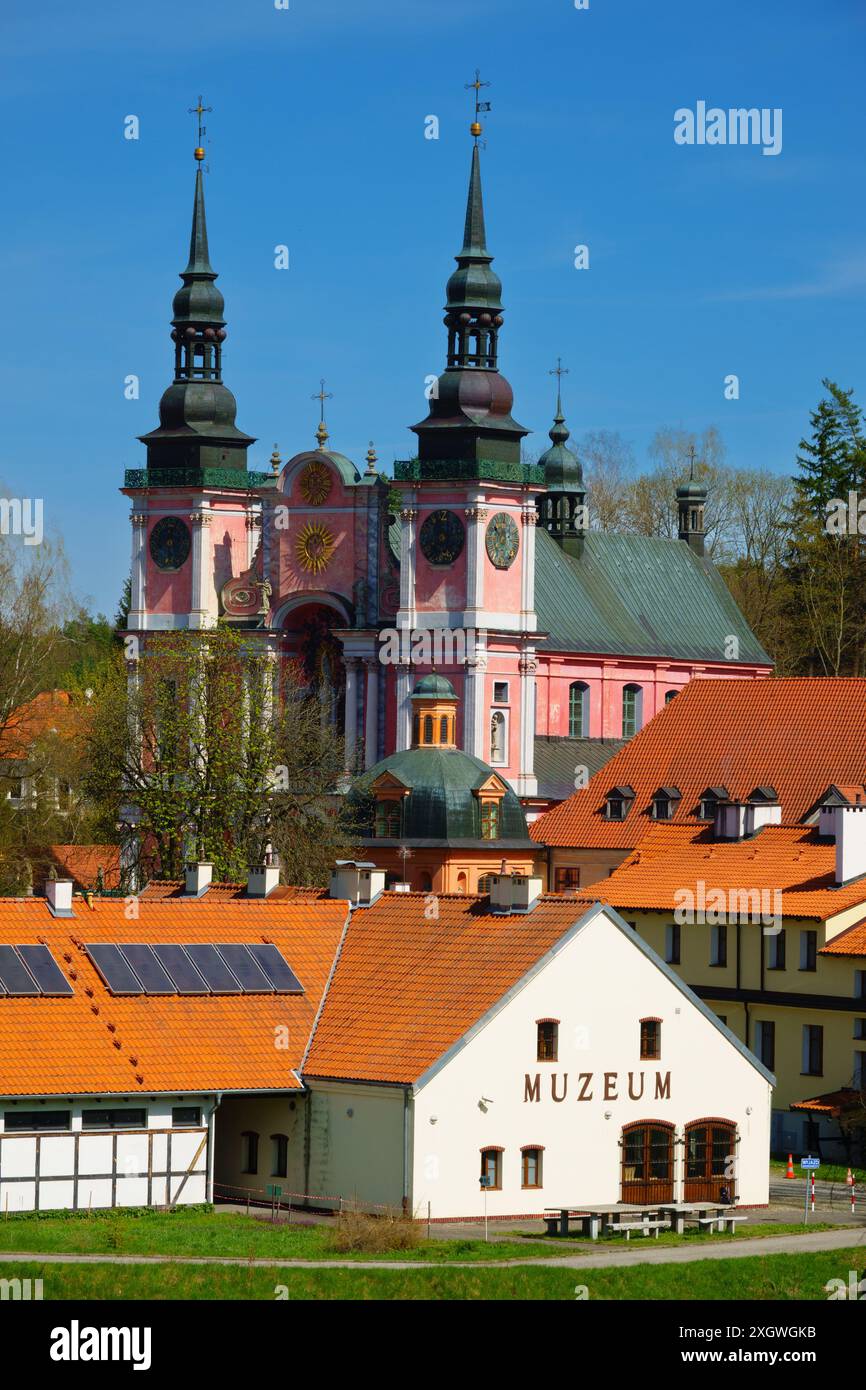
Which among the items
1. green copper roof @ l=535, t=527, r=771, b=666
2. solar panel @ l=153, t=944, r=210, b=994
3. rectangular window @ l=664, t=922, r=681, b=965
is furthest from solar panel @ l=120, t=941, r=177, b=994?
green copper roof @ l=535, t=527, r=771, b=666

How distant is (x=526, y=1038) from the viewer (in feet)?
159

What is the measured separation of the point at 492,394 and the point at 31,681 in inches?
715

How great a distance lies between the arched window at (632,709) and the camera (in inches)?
4252

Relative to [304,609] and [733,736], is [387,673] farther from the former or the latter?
[733,736]

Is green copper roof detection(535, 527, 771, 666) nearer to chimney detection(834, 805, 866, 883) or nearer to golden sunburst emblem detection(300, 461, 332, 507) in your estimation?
golden sunburst emblem detection(300, 461, 332, 507)

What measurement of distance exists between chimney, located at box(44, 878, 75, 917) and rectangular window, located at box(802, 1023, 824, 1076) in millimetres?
16465

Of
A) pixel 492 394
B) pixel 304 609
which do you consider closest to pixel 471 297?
pixel 492 394

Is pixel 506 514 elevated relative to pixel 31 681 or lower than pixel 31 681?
elevated

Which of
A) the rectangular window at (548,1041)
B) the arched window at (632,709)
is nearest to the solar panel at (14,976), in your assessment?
the rectangular window at (548,1041)

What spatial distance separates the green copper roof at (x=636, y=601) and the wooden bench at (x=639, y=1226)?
58037mm

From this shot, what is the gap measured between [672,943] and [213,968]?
649 inches

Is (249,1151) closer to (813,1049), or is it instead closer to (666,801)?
(813,1049)

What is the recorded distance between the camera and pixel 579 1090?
1932 inches

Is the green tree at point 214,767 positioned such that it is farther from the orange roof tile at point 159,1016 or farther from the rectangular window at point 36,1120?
the rectangular window at point 36,1120
